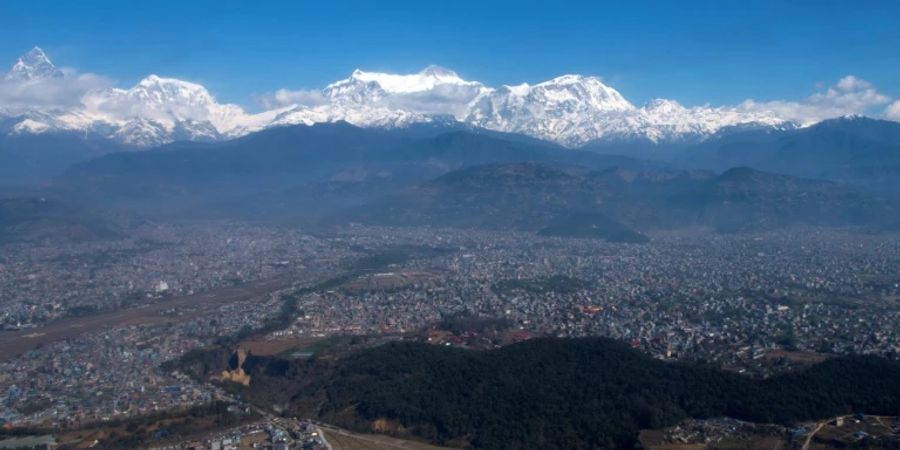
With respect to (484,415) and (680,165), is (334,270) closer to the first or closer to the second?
(484,415)

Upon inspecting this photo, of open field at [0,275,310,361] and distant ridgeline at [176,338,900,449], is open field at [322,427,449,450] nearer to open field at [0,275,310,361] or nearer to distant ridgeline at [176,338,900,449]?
distant ridgeline at [176,338,900,449]

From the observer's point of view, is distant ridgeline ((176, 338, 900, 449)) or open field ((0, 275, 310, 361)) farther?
open field ((0, 275, 310, 361))

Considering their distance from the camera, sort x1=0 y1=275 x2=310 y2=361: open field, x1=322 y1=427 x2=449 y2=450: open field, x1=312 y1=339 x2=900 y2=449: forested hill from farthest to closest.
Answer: x1=0 y1=275 x2=310 y2=361: open field, x1=322 y1=427 x2=449 y2=450: open field, x1=312 y1=339 x2=900 y2=449: forested hill

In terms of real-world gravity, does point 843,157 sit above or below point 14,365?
above

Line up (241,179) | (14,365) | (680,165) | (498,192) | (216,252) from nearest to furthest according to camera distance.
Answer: (14,365) < (216,252) < (498,192) < (241,179) < (680,165)

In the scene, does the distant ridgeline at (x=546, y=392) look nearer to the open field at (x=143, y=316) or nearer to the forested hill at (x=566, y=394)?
the forested hill at (x=566, y=394)

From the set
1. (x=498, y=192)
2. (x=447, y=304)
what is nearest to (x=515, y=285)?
(x=447, y=304)

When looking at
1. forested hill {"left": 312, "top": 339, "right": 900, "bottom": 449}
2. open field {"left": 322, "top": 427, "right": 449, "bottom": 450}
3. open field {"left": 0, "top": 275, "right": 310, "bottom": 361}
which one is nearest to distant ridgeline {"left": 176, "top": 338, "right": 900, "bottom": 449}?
forested hill {"left": 312, "top": 339, "right": 900, "bottom": 449}
